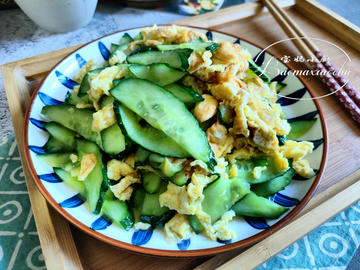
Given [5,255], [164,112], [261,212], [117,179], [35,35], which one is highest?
[164,112]

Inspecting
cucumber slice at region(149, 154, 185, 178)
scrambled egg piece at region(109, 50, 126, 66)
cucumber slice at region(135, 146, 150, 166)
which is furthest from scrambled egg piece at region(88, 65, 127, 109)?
cucumber slice at region(149, 154, 185, 178)

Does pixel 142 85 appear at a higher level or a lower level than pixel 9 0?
higher

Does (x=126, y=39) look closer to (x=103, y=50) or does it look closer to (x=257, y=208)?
(x=103, y=50)

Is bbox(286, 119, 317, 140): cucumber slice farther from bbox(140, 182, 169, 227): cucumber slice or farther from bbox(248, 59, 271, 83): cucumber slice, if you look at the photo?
bbox(140, 182, 169, 227): cucumber slice

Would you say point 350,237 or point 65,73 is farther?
point 65,73

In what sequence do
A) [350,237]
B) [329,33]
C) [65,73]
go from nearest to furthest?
1. [350,237]
2. [65,73]
3. [329,33]

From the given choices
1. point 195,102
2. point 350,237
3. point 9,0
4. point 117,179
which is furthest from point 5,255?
point 9,0

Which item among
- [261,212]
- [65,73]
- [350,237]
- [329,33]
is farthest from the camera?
[329,33]

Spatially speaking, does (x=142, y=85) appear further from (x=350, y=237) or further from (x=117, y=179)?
(x=350, y=237)
